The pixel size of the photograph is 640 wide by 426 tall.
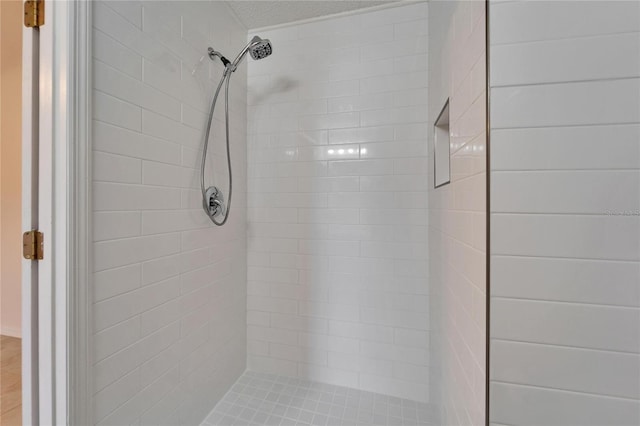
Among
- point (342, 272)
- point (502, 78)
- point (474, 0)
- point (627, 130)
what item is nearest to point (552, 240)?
point (627, 130)

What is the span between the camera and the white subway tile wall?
1.63ft

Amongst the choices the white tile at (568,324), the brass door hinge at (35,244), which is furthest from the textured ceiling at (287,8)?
the white tile at (568,324)

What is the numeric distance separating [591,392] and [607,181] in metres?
0.45

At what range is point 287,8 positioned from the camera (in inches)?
60.2

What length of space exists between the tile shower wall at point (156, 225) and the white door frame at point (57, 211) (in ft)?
0.17

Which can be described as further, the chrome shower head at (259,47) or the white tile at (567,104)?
the chrome shower head at (259,47)

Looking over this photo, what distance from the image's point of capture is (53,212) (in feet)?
2.46

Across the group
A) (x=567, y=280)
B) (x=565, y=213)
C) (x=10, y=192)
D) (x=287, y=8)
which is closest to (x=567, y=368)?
(x=567, y=280)

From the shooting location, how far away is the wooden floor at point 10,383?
1.32m

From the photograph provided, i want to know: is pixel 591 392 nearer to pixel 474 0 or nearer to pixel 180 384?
pixel 474 0

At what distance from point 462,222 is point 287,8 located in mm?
1644

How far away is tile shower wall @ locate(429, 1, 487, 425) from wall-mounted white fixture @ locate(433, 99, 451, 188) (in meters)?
0.06

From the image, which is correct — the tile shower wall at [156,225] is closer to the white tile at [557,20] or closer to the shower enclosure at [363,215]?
the shower enclosure at [363,215]

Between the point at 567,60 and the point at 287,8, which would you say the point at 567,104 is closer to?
the point at 567,60
